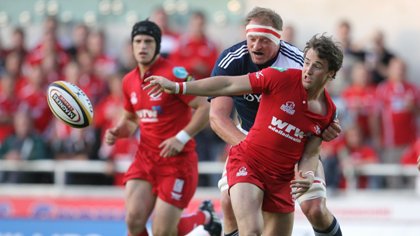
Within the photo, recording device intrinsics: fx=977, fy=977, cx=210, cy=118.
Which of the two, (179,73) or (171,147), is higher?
(179,73)

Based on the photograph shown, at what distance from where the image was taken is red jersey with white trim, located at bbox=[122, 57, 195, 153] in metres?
9.10

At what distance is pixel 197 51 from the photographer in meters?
13.2

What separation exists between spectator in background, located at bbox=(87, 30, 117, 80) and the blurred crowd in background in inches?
1.1

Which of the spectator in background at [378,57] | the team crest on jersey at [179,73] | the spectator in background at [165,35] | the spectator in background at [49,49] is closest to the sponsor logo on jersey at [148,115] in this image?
the team crest on jersey at [179,73]

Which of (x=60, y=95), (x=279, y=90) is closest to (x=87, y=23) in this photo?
(x=60, y=95)

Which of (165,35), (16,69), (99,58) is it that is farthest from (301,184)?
(16,69)

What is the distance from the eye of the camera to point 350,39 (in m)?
13.6

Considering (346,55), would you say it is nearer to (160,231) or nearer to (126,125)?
(126,125)

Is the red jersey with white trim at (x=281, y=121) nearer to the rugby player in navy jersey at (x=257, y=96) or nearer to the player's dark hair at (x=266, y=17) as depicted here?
the rugby player in navy jersey at (x=257, y=96)

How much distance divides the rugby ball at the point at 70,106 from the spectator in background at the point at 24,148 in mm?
4502

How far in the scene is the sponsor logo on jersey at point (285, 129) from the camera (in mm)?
7457

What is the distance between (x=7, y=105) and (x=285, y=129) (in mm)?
6888

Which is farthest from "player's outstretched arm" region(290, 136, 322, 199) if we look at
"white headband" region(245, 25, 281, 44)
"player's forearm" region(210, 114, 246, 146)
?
"white headband" region(245, 25, 281, 44)

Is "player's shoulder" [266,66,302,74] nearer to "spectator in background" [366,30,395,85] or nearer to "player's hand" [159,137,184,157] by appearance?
"player's hand" [159,137,184,157]
